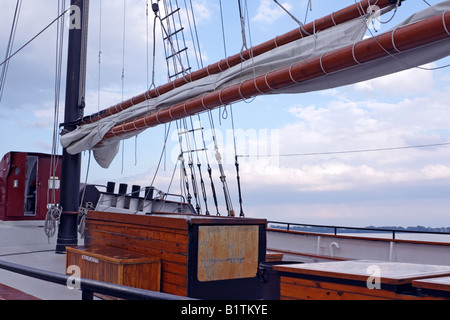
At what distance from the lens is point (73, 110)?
9.94 meters

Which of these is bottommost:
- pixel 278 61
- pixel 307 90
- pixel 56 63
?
pixel 307 90

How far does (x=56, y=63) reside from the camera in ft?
34.5

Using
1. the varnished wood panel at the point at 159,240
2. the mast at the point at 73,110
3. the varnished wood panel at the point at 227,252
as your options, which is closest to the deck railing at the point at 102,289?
the varnished wood panel at the point at 159,240

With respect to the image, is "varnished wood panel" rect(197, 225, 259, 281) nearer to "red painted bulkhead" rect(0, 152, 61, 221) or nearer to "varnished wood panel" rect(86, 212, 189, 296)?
"varnished wood panel" rect(86, 212, 189, 296)

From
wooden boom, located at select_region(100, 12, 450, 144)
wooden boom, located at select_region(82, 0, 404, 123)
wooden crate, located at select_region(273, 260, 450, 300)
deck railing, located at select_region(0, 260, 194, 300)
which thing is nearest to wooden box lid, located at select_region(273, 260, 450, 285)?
wooden crate, located at select_region(273, 260, 450, 300)

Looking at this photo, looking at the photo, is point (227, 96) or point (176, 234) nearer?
point (176, 234)

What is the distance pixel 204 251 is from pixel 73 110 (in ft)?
20.0

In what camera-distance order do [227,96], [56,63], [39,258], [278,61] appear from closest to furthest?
[278,61] < [227,96] < [39,258] < [56,63]

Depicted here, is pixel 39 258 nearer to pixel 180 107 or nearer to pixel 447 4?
pixel 180 107

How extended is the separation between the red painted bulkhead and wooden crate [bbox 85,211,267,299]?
5.99 m

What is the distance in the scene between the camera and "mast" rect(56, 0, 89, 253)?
31.0 ft

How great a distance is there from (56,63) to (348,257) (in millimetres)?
7705
